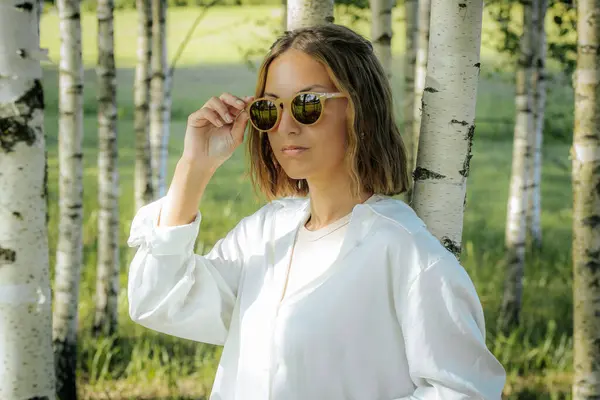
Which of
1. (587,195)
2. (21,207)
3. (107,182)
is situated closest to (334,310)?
(21,207)

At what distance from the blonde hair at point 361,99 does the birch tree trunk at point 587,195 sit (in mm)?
1464

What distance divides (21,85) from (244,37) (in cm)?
1131

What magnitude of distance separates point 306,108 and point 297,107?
0.9 inches

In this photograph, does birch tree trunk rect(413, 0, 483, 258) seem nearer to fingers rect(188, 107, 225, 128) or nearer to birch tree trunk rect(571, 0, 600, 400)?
fingers rect(188, 107, 225, 128)

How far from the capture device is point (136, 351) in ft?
18.1

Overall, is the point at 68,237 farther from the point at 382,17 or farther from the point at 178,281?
the point at 178,281

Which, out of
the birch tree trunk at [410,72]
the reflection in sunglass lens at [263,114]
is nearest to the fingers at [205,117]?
the reflection in sunglass lens at [263,114]

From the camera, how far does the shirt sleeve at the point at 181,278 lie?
2127 mm

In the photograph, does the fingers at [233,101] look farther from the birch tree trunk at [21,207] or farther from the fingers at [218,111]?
the birch tree trunk at [21,207]

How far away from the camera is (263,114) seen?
6.57 ft

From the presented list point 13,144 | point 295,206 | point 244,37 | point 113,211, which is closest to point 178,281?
point 295,206

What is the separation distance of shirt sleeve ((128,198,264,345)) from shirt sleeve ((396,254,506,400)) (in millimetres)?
605

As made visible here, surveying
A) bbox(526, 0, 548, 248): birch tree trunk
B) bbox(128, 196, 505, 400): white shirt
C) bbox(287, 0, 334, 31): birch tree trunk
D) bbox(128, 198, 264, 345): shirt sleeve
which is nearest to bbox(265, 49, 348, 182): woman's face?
bbox(128, 196, 505, 400): white shirt

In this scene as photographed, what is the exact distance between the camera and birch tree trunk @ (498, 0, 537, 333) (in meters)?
6.42
